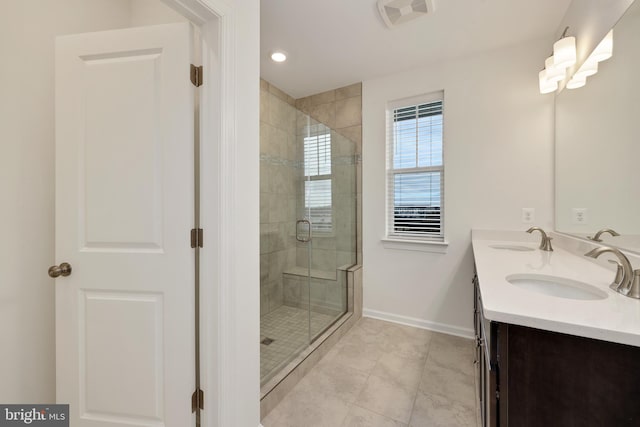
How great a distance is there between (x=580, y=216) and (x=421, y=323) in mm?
1603

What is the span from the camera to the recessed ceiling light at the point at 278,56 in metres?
2.33

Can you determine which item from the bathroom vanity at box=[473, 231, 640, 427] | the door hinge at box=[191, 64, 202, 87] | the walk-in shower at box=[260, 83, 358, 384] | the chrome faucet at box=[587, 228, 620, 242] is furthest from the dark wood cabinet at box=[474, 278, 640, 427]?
the walk-in shower at box=[260, 83, 358, 384]

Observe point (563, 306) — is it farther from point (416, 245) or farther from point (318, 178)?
point (318, 178)

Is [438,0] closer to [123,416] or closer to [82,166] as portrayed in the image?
[82,166]

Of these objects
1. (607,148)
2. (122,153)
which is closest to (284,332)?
(122,153)

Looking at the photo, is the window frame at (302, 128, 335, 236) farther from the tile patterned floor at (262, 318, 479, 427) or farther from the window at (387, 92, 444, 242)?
the tile patterned floor at (262, 318, 479, 427)

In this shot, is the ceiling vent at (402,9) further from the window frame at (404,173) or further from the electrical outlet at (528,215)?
the electrical outlet at (528,215)

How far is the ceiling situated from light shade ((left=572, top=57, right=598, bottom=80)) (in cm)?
55

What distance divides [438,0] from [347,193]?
179cm

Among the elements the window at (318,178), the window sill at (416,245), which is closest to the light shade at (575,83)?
the window sill at (416,245)

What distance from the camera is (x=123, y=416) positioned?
1185 millimetres

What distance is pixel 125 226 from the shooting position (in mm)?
1163

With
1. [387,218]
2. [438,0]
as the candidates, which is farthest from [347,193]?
[438,0]

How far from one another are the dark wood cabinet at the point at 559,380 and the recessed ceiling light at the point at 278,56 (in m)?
2.58
